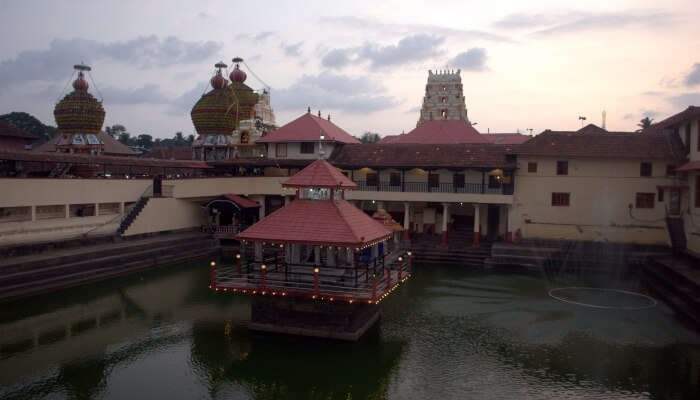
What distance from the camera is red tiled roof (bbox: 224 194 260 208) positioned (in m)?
32.8

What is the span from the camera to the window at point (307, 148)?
3425cm

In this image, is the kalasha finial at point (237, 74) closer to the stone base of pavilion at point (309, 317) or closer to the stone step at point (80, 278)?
the stone step at point (80, 278)

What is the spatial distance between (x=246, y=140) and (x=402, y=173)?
1471cm

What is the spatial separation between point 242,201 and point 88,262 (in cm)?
1203

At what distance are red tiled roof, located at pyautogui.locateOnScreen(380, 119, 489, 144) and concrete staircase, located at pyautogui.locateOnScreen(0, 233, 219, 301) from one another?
19.4m

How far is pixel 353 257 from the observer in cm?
1606

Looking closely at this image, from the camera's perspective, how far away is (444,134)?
4144 centimetres

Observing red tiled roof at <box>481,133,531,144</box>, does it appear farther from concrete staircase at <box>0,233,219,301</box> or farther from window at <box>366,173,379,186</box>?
concrete staircase at <box>0,233,219,301</box>

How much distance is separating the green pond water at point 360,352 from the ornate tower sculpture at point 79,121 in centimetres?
1837

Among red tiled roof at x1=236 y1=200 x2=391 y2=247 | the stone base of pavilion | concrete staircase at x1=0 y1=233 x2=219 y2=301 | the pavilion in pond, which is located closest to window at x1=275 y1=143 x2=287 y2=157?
concrete staircase at x1=0 y1=233 x2=219 y2=301

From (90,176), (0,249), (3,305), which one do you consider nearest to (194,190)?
(90,176)

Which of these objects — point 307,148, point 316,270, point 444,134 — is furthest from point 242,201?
point 316,270

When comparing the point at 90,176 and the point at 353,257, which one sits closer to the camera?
the point at 353,257

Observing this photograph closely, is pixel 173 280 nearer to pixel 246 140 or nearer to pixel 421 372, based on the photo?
pixel 421 372
